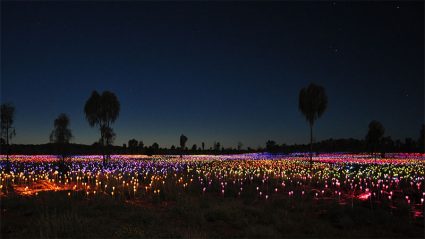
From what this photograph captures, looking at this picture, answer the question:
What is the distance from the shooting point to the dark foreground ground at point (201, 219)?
9.14 m

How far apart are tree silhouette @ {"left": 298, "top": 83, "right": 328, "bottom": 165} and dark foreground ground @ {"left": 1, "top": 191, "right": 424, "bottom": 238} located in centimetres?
1373

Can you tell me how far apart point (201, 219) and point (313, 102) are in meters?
17.7

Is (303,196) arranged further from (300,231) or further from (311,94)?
(311,94)

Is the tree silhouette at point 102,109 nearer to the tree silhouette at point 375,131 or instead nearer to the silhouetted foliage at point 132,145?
the tree silhouette at point 375,131

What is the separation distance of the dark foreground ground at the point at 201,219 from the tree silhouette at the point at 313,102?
1373 cm

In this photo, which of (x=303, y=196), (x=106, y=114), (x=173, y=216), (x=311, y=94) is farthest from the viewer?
(x=106, y=114)

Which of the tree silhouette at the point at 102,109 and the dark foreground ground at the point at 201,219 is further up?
the tree silhouette at the point at 102,109

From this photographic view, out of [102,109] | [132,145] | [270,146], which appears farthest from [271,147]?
[102,109]

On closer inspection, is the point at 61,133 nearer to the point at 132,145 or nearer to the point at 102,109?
the point at 102,109

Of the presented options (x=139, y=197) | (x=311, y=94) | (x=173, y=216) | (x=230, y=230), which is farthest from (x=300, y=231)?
(x=311, y=94)

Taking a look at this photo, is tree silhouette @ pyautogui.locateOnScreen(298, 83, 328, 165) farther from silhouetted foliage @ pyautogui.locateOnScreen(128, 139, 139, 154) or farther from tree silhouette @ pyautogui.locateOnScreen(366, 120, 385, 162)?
silhouetted foliage @ pyautogui.locateOnScreen(128, 139, 139, 154)

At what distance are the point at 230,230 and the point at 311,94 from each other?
18.2 meters

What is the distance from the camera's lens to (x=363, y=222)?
10.2 meters

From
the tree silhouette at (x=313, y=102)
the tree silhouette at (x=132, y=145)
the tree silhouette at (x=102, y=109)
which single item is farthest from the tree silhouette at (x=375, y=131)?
the tree silhouette at (x=132, y=145)
